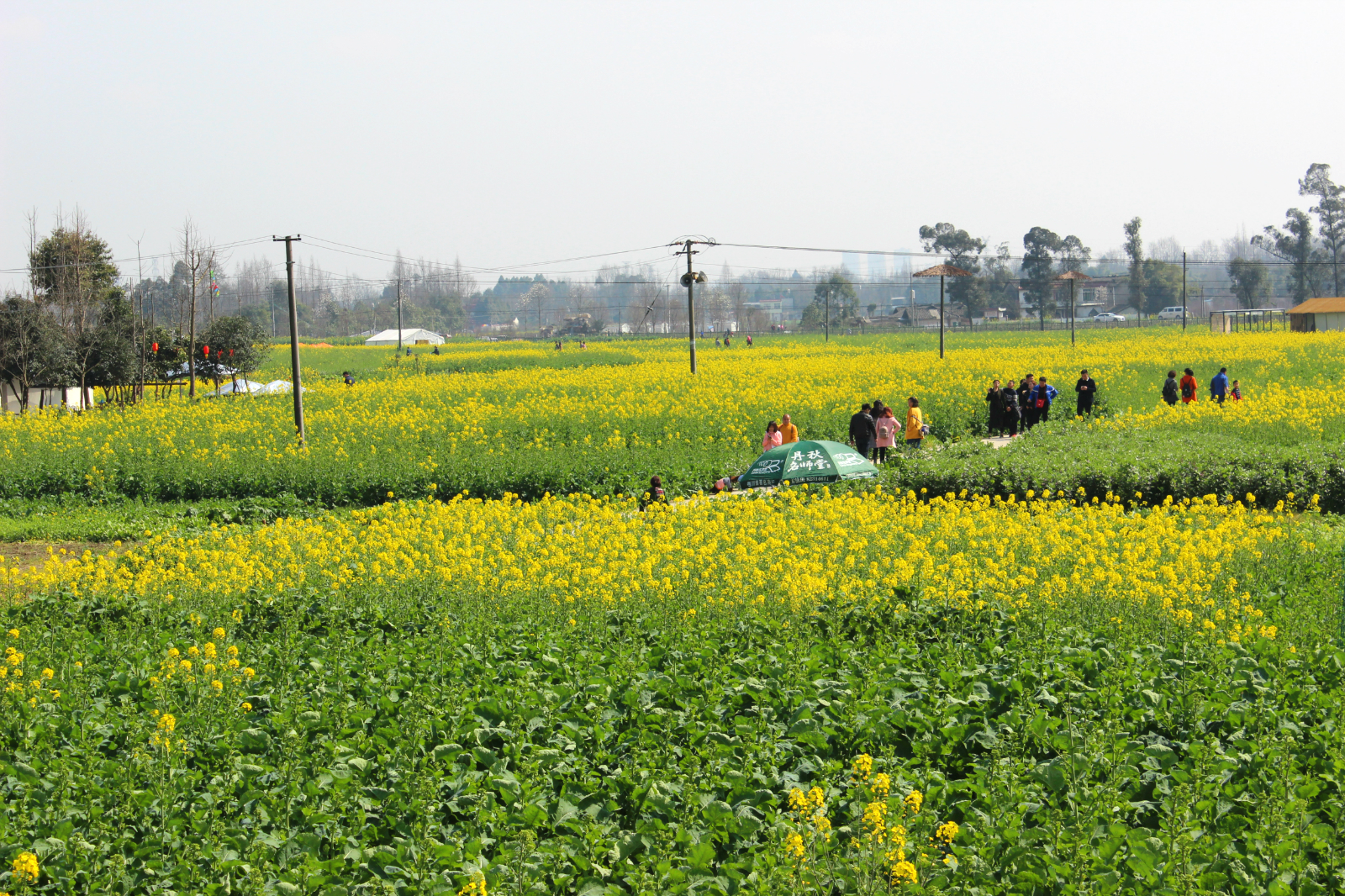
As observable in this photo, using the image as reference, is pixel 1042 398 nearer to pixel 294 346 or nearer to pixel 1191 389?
pixel 1191 389

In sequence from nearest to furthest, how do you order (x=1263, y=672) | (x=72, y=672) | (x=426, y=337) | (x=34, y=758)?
(x=34, y=758), (x=1263, y=672), (x=72, y=672), (x=426, y=337)

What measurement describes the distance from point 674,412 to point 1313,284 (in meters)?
106

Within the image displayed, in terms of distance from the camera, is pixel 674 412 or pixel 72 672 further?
pixel 674 412

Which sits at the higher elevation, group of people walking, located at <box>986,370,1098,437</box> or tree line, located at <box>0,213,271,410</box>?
tree line, located at <box>0,213,271,410</box>

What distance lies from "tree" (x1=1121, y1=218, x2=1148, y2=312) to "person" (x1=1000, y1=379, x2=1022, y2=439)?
95249 mm

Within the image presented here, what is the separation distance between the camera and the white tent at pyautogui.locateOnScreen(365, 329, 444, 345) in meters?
108

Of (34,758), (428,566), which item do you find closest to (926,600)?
(428,566)

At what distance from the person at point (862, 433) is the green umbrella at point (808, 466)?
7.04 feet

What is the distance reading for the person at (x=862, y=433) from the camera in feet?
71.2

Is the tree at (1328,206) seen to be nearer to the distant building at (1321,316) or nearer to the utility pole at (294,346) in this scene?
the distant building at (1321,316)

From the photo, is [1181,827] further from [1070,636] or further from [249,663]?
[249,663]

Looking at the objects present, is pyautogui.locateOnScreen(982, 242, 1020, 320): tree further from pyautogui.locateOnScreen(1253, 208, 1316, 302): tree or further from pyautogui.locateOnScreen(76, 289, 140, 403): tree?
pyautogui.locateOnScreen(76, 289, 140, 403): tree

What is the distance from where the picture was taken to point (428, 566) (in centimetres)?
1255

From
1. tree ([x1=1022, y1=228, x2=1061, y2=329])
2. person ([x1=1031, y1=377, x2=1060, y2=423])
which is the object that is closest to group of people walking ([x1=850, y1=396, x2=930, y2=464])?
person ([x1=1031, y1=377, x2=1060, y2=423])
